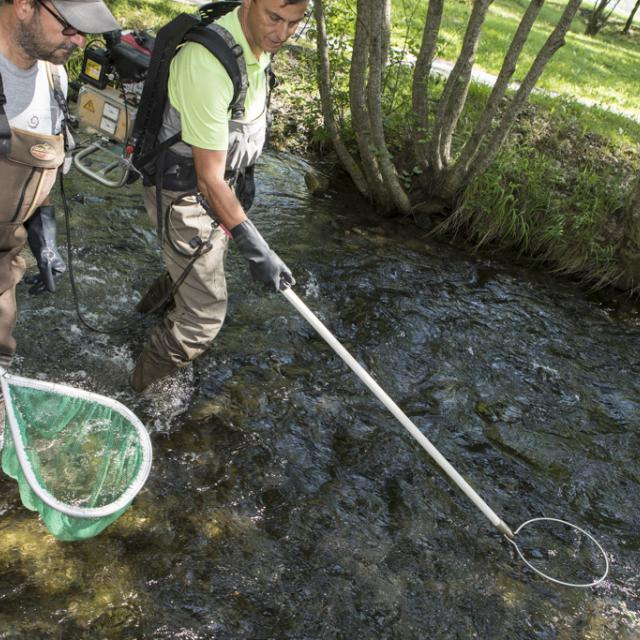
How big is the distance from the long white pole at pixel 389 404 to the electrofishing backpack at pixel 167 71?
3.44 feet

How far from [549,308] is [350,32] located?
398 centimetres

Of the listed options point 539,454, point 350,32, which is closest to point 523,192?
point 350,32

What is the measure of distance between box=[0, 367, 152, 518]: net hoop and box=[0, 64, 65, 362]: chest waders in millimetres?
595

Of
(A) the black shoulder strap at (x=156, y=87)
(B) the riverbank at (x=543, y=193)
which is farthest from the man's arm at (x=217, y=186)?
(B) the riverbank at (x=543, y=193)

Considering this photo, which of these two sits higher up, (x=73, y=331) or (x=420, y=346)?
(x=420, y=346)

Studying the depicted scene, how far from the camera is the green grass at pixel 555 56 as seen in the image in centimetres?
1223

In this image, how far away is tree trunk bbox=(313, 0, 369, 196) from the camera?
768 centimetres

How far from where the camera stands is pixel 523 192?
776 cm

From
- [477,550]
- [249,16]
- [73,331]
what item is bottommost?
[73,331]

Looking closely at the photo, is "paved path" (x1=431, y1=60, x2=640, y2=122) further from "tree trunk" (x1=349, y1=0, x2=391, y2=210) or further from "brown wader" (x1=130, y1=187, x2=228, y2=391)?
"brown wader" (x1=130, y1=187, x2=228, y2=391)

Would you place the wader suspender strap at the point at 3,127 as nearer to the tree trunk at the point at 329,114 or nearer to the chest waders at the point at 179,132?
the chest waders at the point at 179,132

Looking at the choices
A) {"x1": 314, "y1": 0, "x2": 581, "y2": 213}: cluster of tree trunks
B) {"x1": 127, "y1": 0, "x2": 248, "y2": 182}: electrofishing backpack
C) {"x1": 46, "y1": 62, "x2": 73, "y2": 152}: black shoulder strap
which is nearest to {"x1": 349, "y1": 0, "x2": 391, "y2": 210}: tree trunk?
{"x1": 314, "y1": 0, "x2": 581, "y2": 213}: cluster of tree trunks

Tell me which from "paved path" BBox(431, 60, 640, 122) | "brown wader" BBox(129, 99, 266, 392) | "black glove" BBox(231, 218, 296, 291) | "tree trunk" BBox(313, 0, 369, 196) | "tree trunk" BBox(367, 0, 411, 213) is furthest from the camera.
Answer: "paved path" BBox(431, 60, 640, 122)

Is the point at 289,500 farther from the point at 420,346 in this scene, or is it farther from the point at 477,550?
the point at 420,346
